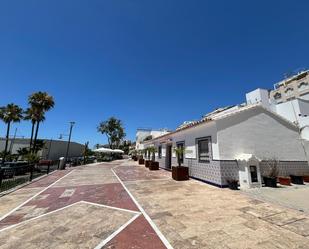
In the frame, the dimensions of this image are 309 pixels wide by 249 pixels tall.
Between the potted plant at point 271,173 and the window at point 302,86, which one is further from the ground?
the window at point 302,86

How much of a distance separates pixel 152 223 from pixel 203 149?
6.62 m

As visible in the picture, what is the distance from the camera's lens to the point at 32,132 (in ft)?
68.2

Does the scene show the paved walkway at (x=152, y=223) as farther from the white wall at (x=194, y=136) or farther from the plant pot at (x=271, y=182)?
the white wall at (x=194, y=136)

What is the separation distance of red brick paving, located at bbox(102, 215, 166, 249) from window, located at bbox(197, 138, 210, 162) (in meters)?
6.35

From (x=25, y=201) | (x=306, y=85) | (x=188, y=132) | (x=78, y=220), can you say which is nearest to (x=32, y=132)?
(x=25, y=201)

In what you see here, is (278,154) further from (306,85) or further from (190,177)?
(306,85)

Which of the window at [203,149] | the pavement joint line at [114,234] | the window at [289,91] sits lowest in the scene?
the pavement joint line at [114,234]

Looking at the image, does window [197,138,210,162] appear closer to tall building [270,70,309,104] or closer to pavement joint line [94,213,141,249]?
pavement joint line [94,213,141,249]

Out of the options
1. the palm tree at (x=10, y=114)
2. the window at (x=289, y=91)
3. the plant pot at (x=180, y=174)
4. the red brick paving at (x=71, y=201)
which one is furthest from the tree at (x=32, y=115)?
the window at (x=289, y=91)

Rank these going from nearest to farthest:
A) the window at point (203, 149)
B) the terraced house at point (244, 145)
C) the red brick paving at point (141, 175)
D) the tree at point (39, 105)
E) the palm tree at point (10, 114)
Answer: the terraced house at point (244, 145), the window at point (203, 149), the red brick paving at point (141, 175), the tree at point (39, 105), the palm tree at point (10, 114)

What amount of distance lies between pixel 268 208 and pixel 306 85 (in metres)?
41.6

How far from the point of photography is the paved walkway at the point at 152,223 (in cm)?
333

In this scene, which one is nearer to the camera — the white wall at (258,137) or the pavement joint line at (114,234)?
the pavement joint line at (114,234)

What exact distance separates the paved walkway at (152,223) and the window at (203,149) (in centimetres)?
318
